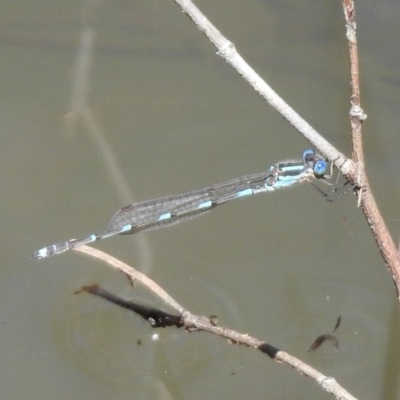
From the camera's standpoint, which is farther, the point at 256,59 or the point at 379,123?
the point at 256,59

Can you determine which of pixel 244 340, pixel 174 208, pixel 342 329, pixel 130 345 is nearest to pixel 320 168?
pixel 244 340

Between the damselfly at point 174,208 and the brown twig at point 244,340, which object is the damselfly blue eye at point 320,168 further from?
the brown twig at point 244,340

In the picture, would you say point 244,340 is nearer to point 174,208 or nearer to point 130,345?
point 130,345

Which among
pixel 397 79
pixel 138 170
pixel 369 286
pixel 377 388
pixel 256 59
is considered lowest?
pixel 377 388

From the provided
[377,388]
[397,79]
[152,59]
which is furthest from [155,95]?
[377,388]

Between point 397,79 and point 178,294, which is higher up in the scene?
point 397,79

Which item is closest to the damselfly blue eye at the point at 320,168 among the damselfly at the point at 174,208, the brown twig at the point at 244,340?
the damselfly at the point at 174,208

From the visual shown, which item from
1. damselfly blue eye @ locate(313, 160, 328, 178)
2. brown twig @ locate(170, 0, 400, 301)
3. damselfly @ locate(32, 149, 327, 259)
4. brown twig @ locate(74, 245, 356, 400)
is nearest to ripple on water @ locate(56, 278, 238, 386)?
damselfly @ locate(32, 149, 327, 259)

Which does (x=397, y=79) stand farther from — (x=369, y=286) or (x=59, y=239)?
(x=59, y=239)

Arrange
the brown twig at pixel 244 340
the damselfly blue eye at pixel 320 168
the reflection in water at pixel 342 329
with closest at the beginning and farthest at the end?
the brown twig at pixel 244 340, the damselfly blue eye at pixel 320 168, the reflection in water at pixel 342 329

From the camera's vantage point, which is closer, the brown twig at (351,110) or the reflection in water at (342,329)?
the brown twig at (351,110)

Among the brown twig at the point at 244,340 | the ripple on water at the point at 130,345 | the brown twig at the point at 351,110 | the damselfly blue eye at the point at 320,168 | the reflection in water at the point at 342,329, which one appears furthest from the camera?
the reflection in water at the point at 342,329
